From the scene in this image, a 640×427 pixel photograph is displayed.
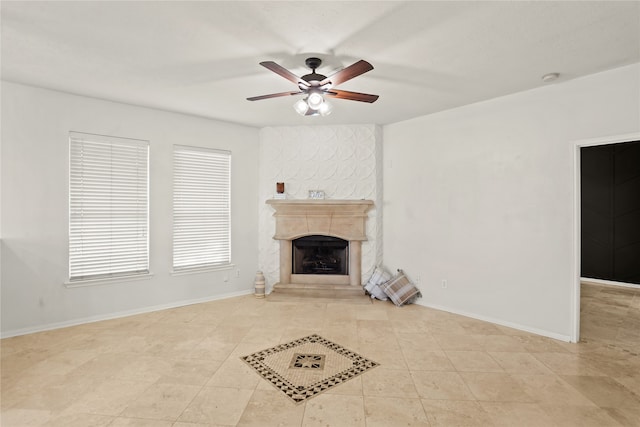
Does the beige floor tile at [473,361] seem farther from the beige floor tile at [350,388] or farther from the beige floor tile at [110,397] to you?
the beige floor tile at [110,397]

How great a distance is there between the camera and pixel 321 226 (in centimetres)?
531

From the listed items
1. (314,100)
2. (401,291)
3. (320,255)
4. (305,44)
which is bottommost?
(401,291)

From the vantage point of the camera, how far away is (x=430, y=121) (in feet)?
15.5

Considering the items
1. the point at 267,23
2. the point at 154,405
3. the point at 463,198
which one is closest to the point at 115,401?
the point at 154,405

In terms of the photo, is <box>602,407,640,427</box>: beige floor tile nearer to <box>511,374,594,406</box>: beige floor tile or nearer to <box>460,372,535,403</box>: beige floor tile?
<box>511,374,594,406</box>: beige floor tile

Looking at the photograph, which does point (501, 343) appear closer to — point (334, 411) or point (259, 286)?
point (334, 411)

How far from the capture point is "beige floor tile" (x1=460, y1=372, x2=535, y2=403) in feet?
7.88

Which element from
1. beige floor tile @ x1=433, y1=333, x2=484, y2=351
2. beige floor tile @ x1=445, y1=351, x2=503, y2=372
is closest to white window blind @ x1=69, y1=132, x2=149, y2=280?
beige floor tile @ x1=433, y1=333, x2=484, y2=351

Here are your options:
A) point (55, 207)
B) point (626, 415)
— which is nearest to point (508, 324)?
point (626, 415)

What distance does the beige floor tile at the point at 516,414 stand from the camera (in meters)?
2.11

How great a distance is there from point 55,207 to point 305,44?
3540 millimetres

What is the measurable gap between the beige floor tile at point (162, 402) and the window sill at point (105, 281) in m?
2.18

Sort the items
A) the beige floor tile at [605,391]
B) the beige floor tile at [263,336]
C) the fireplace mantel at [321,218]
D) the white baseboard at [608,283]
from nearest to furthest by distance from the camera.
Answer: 1. the beige floor tile at [605,391]
2. the beige floor tile at [263,336]
3. the fireplace mantel at [321,218]
4. the white baseboard at [608,283]

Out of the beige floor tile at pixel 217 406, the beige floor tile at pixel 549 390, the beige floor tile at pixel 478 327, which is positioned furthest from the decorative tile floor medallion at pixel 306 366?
the beige floor tile at pixel 478 327
